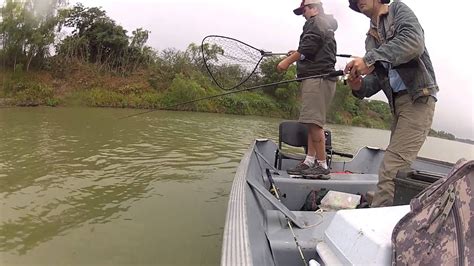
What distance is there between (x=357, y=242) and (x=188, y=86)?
2478 cm

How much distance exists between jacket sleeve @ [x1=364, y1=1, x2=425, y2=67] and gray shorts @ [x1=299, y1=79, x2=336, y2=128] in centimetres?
129

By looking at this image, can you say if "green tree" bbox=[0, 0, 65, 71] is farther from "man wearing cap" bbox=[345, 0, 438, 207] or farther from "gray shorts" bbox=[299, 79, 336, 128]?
"man wearing cap" bbox=[345, 0, 438, 207]

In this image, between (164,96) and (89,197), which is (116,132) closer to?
(89,197)

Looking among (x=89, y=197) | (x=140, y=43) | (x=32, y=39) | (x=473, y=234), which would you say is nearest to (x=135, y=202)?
(x=89, y=197)

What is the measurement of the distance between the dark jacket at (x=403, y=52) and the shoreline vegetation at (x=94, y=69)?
16.7 meters

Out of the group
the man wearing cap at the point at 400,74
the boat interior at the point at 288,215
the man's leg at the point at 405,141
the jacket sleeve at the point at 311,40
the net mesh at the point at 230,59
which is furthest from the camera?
the net mesh at the point at 230,59

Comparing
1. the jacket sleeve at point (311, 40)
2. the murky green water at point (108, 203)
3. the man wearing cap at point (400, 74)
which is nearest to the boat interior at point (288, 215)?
the man wearing cap at point (400, 74)

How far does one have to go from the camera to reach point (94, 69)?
24891 mm

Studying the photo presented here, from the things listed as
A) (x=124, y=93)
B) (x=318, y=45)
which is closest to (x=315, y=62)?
(x=318, y=45)

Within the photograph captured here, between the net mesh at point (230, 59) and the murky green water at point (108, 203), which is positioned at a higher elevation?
the net mesh at point (230, 59)

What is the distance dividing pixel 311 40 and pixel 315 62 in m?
0.22

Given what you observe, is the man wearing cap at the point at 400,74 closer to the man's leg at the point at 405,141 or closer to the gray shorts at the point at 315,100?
the man's leg at the point at 405,141

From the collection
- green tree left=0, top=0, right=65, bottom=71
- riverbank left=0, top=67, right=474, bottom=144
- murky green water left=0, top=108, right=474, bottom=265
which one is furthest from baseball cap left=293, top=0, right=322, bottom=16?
green tree left=0, top=0, right=65, bottom=71

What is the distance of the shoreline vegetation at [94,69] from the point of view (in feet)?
66.3
